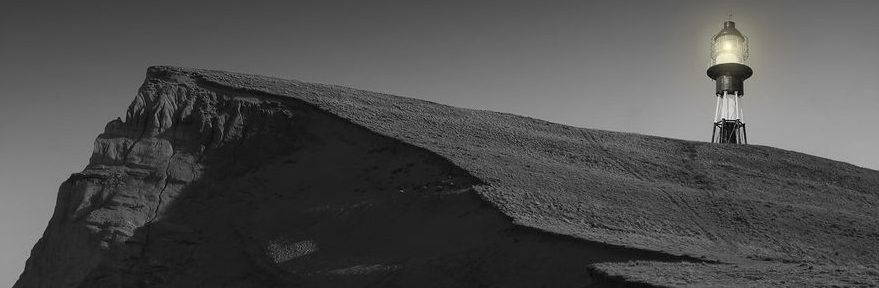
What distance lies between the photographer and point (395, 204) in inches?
567

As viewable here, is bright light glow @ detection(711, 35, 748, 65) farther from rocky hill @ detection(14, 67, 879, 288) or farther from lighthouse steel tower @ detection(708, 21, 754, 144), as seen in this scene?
rocky hill @ detection(14, 67, 879, 288)

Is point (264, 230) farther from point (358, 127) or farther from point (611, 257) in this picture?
point (611, 257)

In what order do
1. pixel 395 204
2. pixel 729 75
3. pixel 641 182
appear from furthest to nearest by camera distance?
pixel 729 75 < pixel 641 182 < pixel 395 204

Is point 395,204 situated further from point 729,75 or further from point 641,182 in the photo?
point 729,75

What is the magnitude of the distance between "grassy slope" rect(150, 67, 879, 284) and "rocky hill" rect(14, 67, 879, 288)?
57 mm

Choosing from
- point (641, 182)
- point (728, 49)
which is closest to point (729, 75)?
point (728, 49)

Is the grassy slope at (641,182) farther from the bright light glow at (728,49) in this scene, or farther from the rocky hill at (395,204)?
the bright light glow at (728,49)

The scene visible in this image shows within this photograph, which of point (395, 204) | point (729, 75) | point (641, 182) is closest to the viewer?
point (395, 204)

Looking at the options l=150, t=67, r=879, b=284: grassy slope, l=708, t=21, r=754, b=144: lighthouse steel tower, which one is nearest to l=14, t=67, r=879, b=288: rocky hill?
l=150, t=67, r=879, b=284: grassy slope

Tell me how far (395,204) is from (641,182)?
15.7ft

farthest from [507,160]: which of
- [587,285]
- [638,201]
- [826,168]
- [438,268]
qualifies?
[826,168]

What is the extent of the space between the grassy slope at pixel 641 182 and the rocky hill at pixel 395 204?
0.06 metres

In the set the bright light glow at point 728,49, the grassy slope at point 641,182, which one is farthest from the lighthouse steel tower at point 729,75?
the grassy slope at point 641,182

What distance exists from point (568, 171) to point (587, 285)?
A: 18.4 ft
